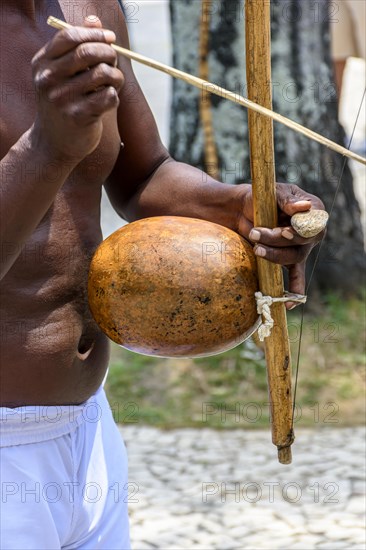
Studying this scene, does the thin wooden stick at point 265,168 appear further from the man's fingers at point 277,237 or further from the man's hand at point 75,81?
the man's hand at point 75,81

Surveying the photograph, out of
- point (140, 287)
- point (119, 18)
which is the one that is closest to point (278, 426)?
point (140, 287)

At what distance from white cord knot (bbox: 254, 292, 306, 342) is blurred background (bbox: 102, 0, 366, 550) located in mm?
1990

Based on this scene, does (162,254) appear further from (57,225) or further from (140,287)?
(57,225)

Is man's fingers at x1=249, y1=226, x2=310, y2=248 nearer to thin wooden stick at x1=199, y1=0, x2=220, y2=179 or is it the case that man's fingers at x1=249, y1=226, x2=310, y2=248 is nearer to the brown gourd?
the brown gourd

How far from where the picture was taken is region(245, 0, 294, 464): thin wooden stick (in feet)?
6.78

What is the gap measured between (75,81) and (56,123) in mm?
89

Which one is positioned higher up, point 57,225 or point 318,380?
point 57,225

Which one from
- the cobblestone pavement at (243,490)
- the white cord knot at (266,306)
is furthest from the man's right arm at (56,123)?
the cobblestone pavement at (243,490)

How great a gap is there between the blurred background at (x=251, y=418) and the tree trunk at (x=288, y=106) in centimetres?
1

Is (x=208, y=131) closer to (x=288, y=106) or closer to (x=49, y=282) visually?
(x=288, y=106)

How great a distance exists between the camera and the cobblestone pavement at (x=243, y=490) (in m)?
4.50

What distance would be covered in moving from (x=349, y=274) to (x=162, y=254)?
5202 millimetres

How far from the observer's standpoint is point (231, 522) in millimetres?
4637

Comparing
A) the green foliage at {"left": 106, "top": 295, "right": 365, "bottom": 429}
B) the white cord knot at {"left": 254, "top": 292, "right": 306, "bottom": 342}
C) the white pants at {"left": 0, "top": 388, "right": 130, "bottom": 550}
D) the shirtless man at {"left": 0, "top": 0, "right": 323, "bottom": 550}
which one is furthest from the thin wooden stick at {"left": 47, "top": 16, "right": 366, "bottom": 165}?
the green foliage at {"left": 106, "top": 295, "right": 365, "bottom": 429}
